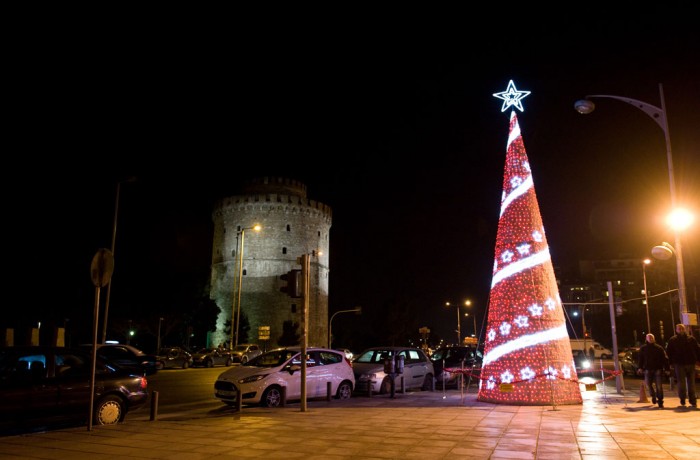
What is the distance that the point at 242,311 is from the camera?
180 ft

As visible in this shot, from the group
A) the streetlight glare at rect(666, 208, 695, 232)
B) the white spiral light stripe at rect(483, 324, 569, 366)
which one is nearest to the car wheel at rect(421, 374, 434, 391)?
the white spiral light stripe at rect(483, 324, 569, 366)

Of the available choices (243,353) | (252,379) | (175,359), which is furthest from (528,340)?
(243,353)

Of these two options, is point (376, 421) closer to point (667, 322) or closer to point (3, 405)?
point (3, 405)

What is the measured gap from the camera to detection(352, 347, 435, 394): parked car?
15744mm

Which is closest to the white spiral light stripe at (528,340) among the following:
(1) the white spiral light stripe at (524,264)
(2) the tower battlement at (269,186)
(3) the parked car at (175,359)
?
(1) the white spiral light stripe at (524,264)

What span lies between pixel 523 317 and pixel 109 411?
8473 millimetres

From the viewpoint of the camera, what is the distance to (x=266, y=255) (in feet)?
181

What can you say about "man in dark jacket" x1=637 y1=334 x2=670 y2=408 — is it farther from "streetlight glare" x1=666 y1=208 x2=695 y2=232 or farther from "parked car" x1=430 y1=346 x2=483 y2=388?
"parked car" x1=430 y1=346 x2=483 y2=388

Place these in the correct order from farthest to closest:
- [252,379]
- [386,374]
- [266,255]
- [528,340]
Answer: [266,255]
[386,374]
[252,379]
[528,340]

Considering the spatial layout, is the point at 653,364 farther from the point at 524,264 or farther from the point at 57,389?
the point at 57,389

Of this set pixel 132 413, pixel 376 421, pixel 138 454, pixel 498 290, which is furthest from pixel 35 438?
pixel 498 290

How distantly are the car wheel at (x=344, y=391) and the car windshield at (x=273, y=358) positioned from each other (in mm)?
1605

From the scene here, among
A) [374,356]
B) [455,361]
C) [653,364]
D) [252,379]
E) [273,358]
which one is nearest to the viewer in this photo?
[653,364]

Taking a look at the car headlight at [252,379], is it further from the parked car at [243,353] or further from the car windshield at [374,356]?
the parked car at [243,353]
